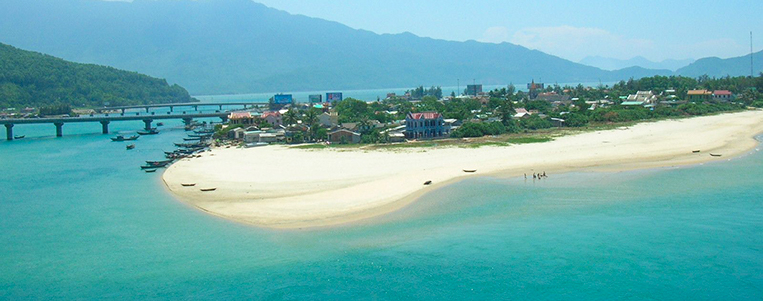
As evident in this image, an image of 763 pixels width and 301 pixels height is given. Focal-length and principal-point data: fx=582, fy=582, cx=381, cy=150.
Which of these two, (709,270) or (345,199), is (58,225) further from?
(709,270)

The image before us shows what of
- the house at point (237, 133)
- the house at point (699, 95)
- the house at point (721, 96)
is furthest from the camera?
the house at point (721, 96)

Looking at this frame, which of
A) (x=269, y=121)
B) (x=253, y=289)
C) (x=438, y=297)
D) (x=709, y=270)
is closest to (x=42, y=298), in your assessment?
(x=253, y=289)

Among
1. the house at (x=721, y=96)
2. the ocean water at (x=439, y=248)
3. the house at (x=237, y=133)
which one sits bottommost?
the ocean water at (x=439, y=248)

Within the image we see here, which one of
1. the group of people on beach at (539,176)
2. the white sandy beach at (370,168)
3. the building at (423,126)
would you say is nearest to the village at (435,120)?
the building at (423,126)

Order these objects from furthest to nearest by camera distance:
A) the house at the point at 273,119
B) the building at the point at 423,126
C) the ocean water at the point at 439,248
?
the house at the point at 273,119
the building at the point at 423,126
the ocean water at the point at 439,248

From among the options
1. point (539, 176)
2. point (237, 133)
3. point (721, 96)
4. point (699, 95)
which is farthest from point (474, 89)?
point (539, 176)

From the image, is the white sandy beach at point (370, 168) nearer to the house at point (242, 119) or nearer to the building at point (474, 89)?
the house at point (242, 119)

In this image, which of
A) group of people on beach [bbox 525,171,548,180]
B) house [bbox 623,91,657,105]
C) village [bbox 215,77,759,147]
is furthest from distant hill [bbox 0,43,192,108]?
group of people on beach [bbox 525,171,548,180]
